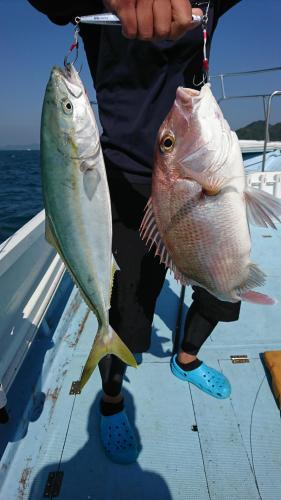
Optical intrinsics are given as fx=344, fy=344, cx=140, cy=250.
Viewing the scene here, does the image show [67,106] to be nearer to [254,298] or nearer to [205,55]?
[205,55]

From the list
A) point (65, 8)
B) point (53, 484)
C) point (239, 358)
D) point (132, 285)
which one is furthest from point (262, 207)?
point (53, 484)

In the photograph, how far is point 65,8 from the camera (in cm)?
135

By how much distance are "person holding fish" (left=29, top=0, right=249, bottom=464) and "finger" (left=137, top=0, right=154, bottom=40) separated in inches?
8.4

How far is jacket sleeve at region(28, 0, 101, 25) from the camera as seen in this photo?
4.34ft

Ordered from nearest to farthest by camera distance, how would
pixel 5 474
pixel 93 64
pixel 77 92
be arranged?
pixel 77 92 < pixel 93 64 < pixel 5 474

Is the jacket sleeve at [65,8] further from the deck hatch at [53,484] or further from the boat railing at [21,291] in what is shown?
the deck hatch at [53,484]

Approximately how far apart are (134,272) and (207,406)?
3.27ft

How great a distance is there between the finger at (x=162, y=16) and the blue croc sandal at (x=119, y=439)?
5.85 feet

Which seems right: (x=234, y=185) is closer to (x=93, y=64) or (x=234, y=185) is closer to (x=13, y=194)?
(x=93, y=64)

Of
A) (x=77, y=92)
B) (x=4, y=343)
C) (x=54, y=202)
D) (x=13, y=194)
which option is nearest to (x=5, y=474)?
(x=4, y=343)

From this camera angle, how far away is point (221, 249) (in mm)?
1181

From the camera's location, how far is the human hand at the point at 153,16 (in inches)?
34.5

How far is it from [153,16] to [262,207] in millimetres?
636

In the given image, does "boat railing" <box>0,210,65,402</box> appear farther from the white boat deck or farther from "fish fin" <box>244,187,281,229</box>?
"fish fin" <box>244,187,281,229</box>
